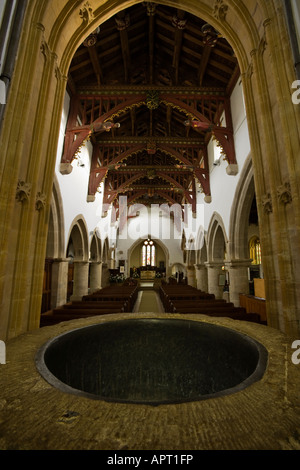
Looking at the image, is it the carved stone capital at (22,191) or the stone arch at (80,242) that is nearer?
the carved stone capital at (22,191)

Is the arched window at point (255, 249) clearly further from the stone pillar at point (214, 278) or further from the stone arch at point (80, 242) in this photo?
the stone arch at point (80, 242)

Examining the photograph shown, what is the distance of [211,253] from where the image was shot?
1082 centimetres

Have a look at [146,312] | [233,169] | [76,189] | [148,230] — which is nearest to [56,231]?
[76,189]

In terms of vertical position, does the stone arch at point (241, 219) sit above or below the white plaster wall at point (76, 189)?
below

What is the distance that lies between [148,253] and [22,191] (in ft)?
77.2

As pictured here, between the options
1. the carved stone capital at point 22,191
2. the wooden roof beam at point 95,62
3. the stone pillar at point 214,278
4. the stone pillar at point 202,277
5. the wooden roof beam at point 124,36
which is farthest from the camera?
the stone pillar at point 202,277

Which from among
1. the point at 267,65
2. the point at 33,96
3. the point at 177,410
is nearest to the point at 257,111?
the point at 267,65

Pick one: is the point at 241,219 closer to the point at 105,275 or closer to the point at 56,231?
the point at 56,231

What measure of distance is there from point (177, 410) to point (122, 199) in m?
17.5

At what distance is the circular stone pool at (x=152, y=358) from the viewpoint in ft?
5.38

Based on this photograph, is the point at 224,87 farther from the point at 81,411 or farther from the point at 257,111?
the point at 81,411

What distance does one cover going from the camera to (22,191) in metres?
2.44

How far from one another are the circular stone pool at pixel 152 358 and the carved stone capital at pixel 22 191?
1537 millimetres

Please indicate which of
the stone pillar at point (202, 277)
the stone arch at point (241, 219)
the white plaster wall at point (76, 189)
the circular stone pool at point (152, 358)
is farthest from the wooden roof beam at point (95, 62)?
the stone pillar at point (202, 277)
